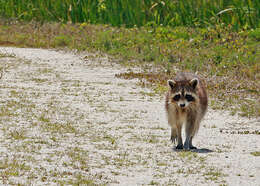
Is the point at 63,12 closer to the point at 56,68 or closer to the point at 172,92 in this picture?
the point at 56,68

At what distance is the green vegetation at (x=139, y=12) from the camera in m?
23.4

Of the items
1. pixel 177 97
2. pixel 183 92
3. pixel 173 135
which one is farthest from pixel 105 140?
pixel 183 92

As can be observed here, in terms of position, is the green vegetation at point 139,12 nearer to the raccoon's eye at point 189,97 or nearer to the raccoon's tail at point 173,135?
the raccoon's tail at point 173,135

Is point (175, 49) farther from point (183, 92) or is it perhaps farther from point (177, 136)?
point (183, 92)

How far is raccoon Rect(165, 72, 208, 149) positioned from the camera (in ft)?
30.7

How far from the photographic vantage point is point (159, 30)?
23.6 metres

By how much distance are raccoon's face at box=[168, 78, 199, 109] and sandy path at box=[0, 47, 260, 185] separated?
74cm

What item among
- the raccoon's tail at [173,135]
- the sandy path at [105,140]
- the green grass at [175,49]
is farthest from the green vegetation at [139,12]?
the raccoon's tail at [173,135]

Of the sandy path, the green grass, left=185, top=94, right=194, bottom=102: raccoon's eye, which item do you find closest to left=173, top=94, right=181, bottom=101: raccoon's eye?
left=185, top=94, right=194, bottom=102: raccoon's eye

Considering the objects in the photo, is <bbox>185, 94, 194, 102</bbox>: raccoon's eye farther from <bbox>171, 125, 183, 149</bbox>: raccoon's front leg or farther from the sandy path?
the sandy path

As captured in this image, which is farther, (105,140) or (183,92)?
(105,140)

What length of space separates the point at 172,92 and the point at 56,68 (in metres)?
9.94

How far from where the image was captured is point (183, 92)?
30.6 ft

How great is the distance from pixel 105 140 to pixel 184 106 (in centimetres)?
150
